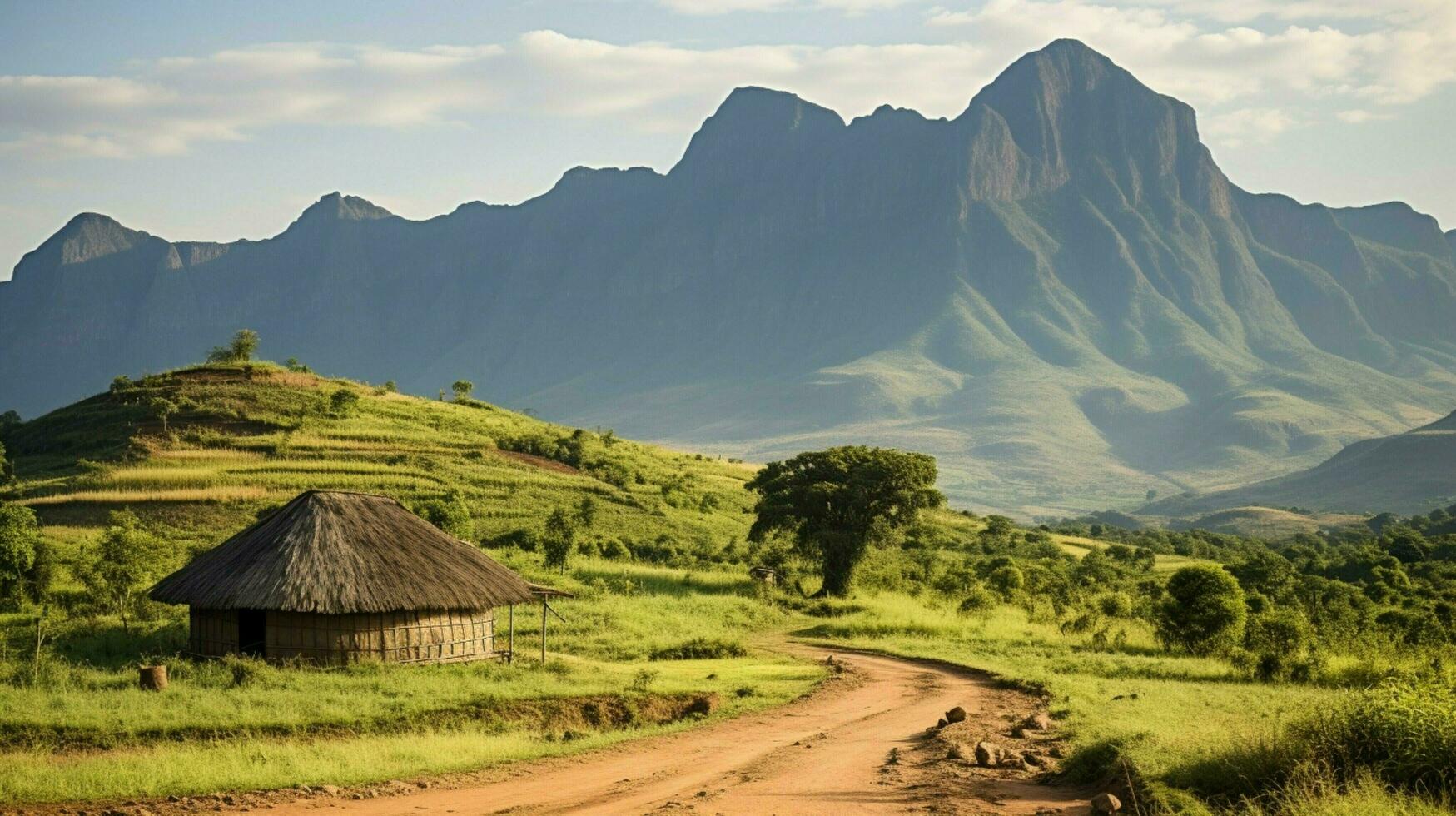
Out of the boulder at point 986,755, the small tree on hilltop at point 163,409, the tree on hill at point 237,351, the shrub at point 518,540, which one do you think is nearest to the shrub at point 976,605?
the shrub at point 518,540

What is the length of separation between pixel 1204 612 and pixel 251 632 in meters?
22.8

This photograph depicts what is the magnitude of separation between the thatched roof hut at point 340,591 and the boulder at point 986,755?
14.6 meters

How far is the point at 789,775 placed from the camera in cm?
1748

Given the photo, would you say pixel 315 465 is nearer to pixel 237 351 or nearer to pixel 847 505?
pixel 847 505

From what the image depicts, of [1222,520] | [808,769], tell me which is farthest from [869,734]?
[1222,520]

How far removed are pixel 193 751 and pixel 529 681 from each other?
8.05m

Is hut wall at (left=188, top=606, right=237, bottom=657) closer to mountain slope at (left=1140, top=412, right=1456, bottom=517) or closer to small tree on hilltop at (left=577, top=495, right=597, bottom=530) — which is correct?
small tree on hilltop at (left=577, top=495, right=597, bottom=530)

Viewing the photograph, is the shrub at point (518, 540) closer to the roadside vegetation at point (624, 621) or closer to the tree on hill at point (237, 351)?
the roadside vegetation at point (624, 621)

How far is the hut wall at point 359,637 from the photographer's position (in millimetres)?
27703

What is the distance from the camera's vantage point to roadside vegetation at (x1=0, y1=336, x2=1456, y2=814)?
16422 millimetres

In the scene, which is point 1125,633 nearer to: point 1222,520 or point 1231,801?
point 1231,801

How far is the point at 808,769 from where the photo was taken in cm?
1789

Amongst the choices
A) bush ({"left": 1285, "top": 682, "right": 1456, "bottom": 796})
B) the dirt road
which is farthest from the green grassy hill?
bush ({"left": 1285, "top": 682, "right": 1456, "bottom": 796})

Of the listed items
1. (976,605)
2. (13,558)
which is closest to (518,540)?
(976,605)
